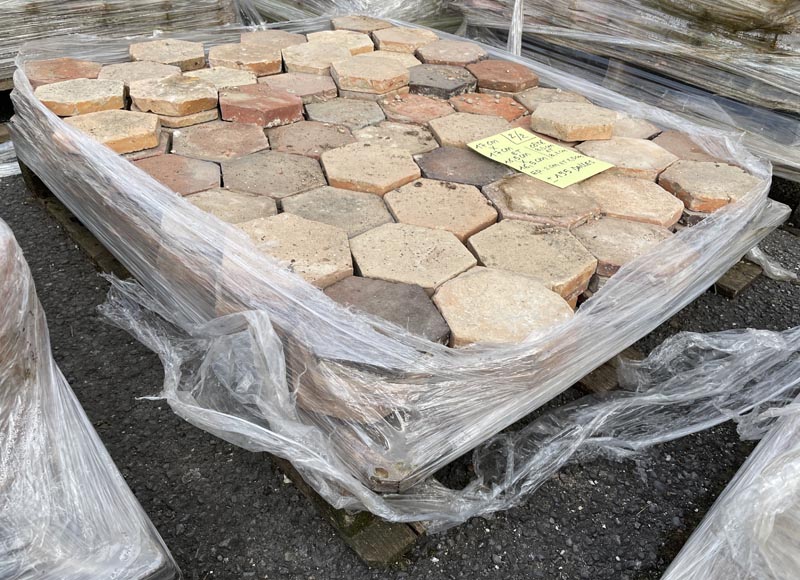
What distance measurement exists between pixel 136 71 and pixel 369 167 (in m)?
0.93

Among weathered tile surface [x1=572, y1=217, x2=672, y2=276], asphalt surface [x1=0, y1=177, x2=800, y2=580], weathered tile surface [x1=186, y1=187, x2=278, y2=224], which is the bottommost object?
asphalt surface [x1=0, y1=177, x2=800, y2=580]

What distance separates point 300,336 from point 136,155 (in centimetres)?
84

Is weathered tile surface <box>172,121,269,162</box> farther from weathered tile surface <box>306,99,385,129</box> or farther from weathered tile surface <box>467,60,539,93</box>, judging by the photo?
weathered tile surface <box>467,60,539,93</box>

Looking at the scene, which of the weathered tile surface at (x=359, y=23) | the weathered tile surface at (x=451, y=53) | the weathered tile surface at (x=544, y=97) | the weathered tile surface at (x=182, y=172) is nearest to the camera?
the weathered tile surface at (x=182, y=172)

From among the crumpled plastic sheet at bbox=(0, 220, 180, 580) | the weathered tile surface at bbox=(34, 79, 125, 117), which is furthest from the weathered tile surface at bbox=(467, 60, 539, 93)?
the crumpled plastic sheet at bbox=(0, 220, 180, 580)

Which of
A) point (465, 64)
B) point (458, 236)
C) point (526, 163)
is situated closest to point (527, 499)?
point (458, 236)

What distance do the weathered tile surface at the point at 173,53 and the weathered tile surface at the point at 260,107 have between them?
280 millimetres

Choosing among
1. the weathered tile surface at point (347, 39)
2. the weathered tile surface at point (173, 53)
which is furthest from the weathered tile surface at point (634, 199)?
the weathered tile surface at point (173, 53)

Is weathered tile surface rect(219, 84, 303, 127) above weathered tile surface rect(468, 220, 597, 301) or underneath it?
above

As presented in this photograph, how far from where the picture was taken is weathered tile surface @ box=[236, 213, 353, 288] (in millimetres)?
1237

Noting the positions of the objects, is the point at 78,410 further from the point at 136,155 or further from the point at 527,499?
the point at 527,499

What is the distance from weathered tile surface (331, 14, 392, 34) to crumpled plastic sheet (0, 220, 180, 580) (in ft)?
5.96

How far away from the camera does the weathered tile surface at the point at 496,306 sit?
1.15 metres

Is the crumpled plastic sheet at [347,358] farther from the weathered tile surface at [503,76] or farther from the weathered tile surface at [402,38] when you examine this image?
the weathered tile surface at [402,38]
